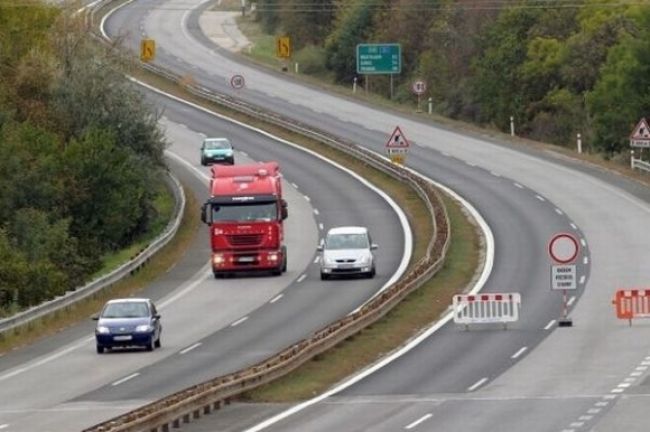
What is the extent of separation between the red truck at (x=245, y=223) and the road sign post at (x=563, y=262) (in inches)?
582

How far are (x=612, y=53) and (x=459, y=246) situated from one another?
3526cm

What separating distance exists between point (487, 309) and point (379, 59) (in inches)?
2443

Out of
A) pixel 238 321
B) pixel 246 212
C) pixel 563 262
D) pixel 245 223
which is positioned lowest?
pixel 238 321

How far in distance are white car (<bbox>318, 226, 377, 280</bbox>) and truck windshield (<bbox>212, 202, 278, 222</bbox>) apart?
2042 millimetres

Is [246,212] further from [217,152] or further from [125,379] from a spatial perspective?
[217,152]

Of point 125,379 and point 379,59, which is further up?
point 379,59

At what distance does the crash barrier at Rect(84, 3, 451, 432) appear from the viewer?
30484 mm

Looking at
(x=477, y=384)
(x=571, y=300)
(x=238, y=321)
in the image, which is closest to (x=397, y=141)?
(x=571, y=300)

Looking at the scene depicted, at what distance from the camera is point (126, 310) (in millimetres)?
44625

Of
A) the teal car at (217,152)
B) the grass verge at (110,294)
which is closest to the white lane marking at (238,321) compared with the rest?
the grass verge at (110,294)

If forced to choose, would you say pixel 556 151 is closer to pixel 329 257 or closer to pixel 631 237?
pixel 631 237

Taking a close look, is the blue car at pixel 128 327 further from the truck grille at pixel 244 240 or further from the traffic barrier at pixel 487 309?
the truck grille at pixel 244 240

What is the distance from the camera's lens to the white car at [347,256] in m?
56.3

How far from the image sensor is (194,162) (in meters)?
87.6
